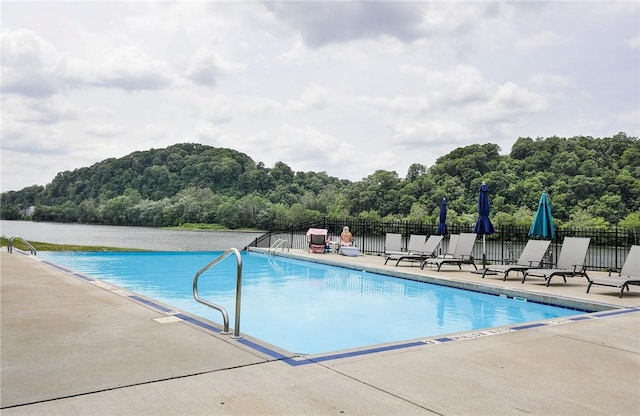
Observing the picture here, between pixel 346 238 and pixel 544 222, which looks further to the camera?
pixel 346 238

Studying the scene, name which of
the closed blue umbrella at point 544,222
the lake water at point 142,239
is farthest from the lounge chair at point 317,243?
the lake water at point 142,239

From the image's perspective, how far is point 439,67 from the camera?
21094mm

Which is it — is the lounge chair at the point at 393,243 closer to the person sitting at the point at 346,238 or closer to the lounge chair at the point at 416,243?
the lounge chair at the point at 416,243

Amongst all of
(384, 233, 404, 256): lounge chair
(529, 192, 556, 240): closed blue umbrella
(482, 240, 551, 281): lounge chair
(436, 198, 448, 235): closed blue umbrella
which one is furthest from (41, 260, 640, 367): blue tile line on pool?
(384, 233, 404, 256): lounge chair

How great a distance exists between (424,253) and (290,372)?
11109 millimetres

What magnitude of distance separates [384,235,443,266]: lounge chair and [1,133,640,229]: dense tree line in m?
14.0

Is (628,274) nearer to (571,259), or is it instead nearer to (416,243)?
(571,259)

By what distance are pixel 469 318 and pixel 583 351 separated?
366 cm

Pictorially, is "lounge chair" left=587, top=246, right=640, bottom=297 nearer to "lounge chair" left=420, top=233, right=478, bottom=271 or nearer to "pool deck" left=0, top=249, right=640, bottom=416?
"pool deck" left=0, top=249, right=640, bottom=416

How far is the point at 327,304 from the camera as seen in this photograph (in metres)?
9.48

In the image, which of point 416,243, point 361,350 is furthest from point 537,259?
point 361,350

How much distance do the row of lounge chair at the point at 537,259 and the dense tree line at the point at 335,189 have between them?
1384 centimetres

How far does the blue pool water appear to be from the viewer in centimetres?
727

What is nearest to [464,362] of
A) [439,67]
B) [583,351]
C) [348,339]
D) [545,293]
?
[583,351]
